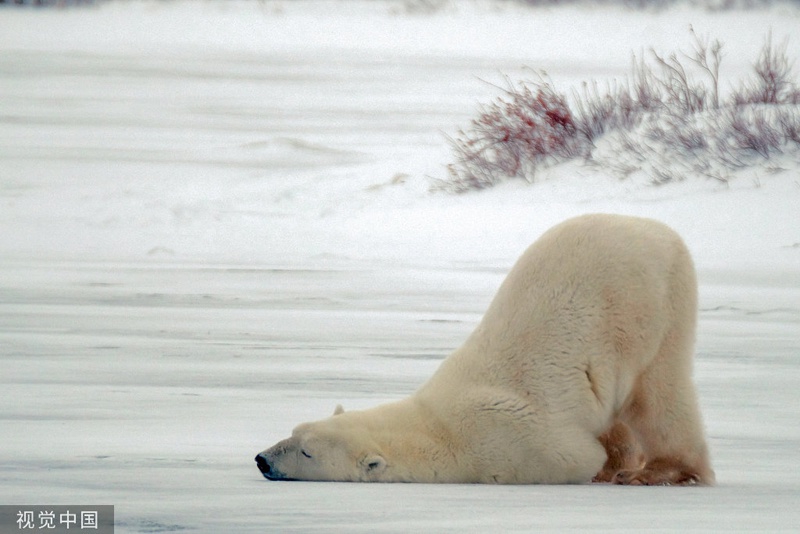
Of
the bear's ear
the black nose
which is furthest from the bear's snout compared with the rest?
the bear's ear

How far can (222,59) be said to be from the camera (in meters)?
32.4

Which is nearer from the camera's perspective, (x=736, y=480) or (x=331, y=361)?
(x=736, y=480)

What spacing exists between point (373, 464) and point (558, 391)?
0.59m

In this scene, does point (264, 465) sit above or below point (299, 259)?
above

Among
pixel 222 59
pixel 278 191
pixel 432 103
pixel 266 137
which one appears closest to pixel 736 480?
pixel 278 191

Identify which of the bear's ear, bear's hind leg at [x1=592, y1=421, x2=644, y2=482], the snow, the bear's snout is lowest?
the snow

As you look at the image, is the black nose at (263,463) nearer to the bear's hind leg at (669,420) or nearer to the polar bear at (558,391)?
the polar bear at (558,391)

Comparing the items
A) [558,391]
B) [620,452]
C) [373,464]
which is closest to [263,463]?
[373,464]

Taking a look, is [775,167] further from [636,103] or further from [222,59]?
[222,59]

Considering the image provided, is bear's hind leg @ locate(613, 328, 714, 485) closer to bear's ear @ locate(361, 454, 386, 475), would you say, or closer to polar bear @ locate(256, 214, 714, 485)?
polar bear @ locate(256, 214, 714, 485)

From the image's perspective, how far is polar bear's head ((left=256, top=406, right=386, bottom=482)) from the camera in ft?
13.1

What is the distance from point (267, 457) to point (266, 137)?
19.0 metres

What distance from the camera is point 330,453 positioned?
13.1ft

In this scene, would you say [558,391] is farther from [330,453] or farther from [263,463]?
[263,463]
